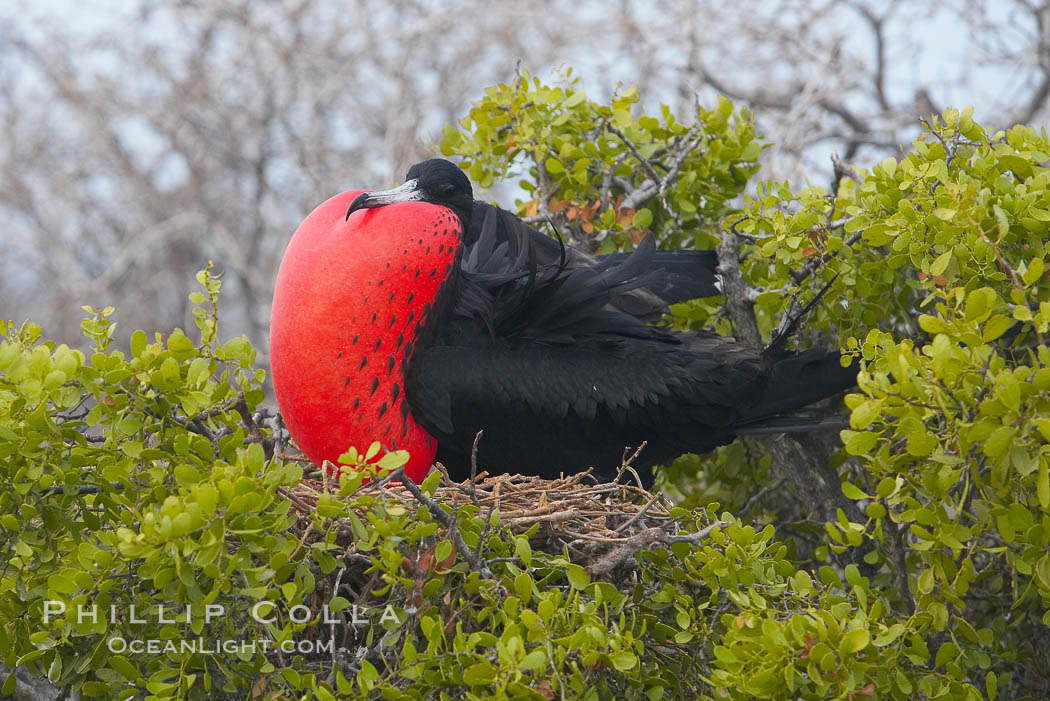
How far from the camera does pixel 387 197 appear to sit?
2865mm

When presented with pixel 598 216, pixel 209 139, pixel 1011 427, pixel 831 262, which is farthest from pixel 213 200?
pixel 1011 427

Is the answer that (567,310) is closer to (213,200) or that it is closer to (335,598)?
(335,598)

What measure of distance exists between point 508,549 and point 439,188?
1.31 m

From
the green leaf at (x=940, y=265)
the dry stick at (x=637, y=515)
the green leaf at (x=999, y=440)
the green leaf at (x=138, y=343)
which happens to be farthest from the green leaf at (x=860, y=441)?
the green leaf at (x=138, y=343)

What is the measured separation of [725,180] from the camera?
3449 mm

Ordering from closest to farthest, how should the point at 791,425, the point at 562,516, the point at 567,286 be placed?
the point at 562,516, the point at 567,286, the point at 791,425

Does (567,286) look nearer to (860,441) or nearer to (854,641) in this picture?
(860,441)

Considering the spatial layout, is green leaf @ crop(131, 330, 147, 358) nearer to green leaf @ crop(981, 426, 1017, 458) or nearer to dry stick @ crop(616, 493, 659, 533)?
dry stick @ crop(616, 493, 659, 533)

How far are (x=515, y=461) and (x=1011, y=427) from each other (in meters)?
1.52

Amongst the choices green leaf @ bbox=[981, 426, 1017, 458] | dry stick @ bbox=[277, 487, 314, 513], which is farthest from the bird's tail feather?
dry stick @ bbox=[277, 487, 314, 513]

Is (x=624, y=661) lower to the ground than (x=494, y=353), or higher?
lower

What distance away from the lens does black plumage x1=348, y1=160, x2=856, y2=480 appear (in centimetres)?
287

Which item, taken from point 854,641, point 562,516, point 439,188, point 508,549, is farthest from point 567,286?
point 854,641

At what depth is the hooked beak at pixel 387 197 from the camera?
108 inches
